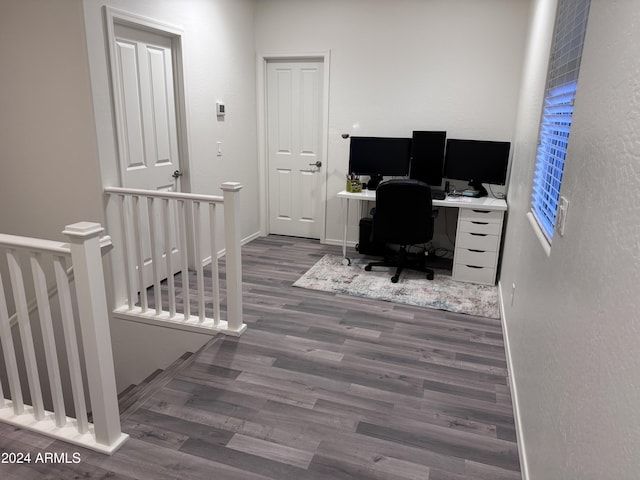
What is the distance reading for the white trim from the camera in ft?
6.14

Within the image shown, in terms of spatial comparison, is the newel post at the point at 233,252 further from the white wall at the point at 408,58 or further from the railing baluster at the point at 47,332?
the white wall at the point at 408,58

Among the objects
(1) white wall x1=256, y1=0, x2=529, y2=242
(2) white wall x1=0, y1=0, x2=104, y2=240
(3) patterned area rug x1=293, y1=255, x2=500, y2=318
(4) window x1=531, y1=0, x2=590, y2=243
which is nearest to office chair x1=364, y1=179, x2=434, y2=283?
(3) patterned area rug x1=293, y1=255, x2=500, y2=318

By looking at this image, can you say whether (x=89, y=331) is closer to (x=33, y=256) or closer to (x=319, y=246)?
(x=33, y=256)

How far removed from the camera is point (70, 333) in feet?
6.33

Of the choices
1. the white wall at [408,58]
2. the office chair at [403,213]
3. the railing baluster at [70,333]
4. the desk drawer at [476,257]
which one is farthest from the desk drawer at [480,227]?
the railing baluster at [70,333]

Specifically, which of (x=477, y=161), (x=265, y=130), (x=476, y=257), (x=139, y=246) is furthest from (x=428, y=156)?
(x=139, y=246)

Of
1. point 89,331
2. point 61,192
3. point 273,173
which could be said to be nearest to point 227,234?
point 89,331

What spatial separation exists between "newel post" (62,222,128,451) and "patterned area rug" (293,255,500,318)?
7.01ft

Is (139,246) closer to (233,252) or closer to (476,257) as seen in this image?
(233,252)

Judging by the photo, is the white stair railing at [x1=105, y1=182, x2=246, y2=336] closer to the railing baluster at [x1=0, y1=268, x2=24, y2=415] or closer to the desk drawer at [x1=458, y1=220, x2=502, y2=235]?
the railing baluster at [x1=0, y1=268, x2=24, y2=415]

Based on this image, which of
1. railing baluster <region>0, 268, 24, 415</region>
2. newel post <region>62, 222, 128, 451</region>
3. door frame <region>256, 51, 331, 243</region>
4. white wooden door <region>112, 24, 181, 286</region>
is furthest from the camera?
door frame <region>256, 51, 331, 243</region>

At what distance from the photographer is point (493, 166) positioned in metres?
4.19

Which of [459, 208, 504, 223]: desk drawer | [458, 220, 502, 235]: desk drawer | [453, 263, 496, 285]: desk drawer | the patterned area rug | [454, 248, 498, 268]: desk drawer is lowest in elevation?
the patterned area rug

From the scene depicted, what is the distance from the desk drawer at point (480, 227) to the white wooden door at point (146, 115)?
8.20 ft
